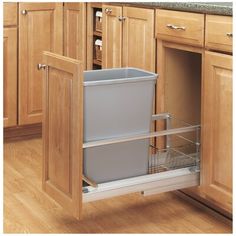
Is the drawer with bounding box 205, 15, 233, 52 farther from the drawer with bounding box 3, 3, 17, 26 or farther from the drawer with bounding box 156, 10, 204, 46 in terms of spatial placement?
the drawer with bounding box 3, 3, 17, 26

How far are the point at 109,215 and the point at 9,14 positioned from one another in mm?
1424

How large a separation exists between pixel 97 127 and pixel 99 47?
49.7 inches

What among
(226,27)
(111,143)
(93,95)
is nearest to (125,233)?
(111,143)

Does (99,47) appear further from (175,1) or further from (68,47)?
(175,1)

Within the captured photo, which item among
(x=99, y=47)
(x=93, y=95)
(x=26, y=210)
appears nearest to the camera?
(x=93, y=95)

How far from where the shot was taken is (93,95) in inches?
86.3

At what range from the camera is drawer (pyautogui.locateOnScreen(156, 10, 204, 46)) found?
7.70ft

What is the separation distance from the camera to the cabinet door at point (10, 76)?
3.45 meters

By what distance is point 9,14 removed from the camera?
3.42 meters

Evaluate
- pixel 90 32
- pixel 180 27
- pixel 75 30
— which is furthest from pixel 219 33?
pixel 75 30

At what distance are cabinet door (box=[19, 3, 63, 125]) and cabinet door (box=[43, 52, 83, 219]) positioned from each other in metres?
1.20

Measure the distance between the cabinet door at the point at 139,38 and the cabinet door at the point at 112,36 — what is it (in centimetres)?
5

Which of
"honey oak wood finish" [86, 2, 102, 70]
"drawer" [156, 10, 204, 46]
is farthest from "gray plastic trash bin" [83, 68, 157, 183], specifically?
"honey oak wood finish" [86, 2, 102, 70]

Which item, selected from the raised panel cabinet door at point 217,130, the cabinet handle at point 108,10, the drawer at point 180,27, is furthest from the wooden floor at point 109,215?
the cabinet handle at point 108,10
